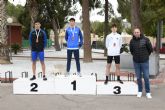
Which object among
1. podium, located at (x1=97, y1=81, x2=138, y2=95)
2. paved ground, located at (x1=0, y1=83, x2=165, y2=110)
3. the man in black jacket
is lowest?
paved ground, located at (x1=0, y1=83, x2=165, y2=110)

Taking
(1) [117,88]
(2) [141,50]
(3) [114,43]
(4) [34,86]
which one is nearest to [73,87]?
(4) [34,86]

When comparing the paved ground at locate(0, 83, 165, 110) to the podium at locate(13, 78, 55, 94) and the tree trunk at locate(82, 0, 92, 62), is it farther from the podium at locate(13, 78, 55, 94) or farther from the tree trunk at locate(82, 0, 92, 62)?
the tree trunk at locate(82, 0, 92, 62)

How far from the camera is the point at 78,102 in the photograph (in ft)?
38.0

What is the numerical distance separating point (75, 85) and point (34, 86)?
113cm

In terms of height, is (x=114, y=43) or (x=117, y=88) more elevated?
(x=114, y=43)

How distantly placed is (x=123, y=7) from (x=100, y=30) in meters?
61.4

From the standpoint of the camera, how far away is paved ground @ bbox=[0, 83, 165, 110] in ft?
35.8

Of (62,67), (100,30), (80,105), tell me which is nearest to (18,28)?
(100,30)

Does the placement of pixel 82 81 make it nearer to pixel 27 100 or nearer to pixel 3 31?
pixel 27 100

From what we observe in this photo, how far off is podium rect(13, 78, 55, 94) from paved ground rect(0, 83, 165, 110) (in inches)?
12.2

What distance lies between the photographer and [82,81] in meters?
12.7

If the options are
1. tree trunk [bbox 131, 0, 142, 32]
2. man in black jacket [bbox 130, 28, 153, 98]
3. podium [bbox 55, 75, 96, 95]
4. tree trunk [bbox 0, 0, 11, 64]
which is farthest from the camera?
tree trunk [bbox 0, 0, 11, 64]

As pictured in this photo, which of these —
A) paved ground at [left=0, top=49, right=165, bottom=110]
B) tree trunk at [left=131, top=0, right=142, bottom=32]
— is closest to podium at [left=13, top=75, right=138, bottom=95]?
paved ground at [left=0, top=49, right=165, bottom=110]

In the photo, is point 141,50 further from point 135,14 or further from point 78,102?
point 135,14
